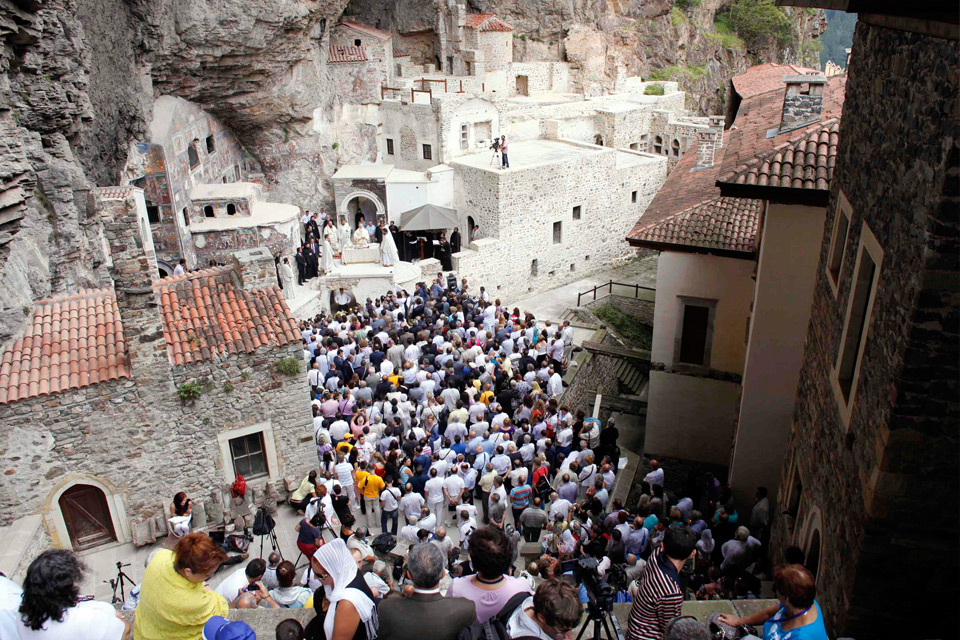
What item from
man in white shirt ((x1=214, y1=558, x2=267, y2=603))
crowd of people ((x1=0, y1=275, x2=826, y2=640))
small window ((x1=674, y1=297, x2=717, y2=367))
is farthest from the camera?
small window ((x1=674, y1=297, x2=717, y2=367))

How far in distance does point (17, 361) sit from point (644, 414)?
14037 millimetres

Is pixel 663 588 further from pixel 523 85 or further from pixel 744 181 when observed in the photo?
pixel 523 85

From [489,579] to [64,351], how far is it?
8214 mm

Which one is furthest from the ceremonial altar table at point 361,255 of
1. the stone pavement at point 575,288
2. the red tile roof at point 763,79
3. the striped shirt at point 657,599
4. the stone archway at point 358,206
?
the striped shirt at point 657,599

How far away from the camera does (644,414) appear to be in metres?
18.5

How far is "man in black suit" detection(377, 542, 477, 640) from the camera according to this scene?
438cm

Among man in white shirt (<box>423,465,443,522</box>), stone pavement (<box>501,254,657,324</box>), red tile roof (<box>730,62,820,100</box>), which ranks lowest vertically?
stone pavement (<box>501,254,657,324</box>)

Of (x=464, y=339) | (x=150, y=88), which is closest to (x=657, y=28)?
(x=150, y=88)

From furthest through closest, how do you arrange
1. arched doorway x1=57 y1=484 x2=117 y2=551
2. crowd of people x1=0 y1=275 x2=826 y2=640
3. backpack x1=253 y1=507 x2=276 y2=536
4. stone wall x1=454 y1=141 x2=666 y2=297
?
stone wall x1=454 y1=141 x2=666 y2=297
arched doorway x1=57 y1=484 x2=117 y2=551
backpack x1=253 y1=507 x2=276 y2=536
crowd of people x1=0 y1=275 x2=826 y2=640

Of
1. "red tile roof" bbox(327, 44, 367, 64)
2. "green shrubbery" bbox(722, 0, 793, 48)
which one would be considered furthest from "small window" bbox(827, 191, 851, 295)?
"green shrubbery" bbox(722, 0, 793, 48)

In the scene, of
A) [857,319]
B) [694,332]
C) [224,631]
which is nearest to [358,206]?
[694,332]

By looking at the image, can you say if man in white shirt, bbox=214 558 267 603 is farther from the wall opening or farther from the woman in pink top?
the wall opening

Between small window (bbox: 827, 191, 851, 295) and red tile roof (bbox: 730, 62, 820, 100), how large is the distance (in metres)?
13.6

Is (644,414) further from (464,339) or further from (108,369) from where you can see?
(108,369)
